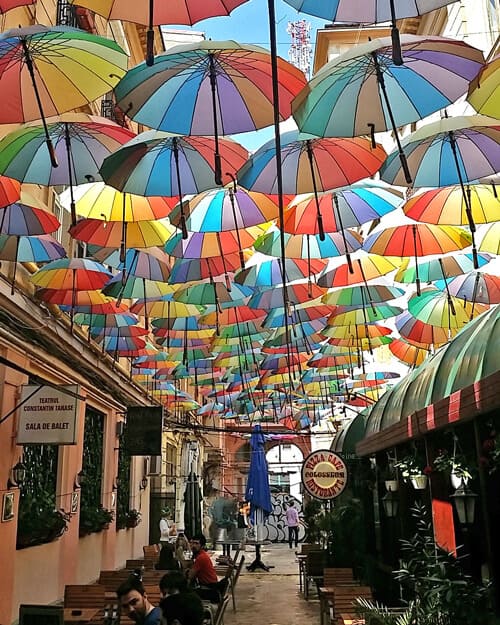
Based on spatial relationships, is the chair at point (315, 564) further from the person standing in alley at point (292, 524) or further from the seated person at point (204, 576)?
the person standing in alley at point (292, 524)

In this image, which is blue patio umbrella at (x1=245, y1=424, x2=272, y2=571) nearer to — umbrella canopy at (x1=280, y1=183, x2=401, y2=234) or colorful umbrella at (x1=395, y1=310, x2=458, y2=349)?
colorful umbrella at (x1=395, y1=310, x2=458, y2=349)

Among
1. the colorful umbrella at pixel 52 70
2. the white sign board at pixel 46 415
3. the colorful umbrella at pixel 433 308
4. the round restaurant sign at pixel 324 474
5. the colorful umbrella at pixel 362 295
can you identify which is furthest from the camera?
the round restaurant sign at pixel 324 474

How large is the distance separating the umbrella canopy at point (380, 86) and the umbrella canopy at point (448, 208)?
2321 millimetres

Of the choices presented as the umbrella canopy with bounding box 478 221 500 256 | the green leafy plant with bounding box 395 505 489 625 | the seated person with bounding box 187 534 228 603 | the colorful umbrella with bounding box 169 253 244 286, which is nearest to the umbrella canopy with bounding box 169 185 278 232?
the colorful umbrella with bounding box 169 253 244 286

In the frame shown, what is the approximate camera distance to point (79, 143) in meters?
6.11

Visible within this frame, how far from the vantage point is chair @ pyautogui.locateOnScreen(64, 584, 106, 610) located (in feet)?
31.6

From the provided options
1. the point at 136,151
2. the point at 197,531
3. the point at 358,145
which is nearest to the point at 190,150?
the point at 136,151

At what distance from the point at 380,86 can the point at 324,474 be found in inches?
411

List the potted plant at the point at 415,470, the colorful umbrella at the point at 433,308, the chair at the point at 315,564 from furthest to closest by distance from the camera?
1. the chair at the point at 315,564
2. the colorful umbrella at the point at 433,308
3. the potted plant at the point at 415,470

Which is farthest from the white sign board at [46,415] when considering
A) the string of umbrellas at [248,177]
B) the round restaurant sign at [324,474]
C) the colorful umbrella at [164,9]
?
the round restaurant sign at [324,474]

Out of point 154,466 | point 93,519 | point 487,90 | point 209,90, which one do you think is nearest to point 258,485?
point 154,466

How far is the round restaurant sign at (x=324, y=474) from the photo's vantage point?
1375cm

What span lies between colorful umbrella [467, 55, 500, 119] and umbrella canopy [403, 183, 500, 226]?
7.98 ft

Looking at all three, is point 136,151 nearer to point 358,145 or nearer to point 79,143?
point 79,143
